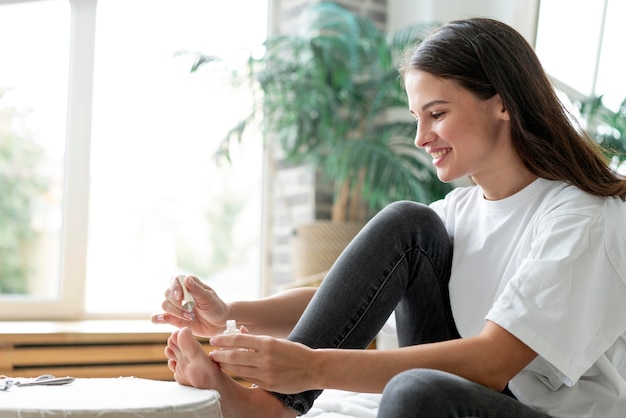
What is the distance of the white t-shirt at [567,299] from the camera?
1204 mm

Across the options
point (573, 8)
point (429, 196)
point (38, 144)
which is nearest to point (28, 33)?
point (38, 144)

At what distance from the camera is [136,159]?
3350 mm

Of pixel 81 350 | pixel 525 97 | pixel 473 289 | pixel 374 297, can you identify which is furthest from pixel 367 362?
pixel 81 350

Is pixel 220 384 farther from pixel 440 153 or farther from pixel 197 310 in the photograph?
pixel 440 153

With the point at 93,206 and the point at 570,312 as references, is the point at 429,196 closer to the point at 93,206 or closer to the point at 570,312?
the point at 93,206

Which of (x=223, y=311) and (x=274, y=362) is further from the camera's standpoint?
(x=223, y=311)

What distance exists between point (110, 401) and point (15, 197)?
2.16 m

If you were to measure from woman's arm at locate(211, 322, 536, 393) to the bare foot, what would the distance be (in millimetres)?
81

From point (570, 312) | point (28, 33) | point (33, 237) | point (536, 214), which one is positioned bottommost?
point (33, 237)

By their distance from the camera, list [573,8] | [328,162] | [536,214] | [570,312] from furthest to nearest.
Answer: [328,162], [573,8], [536,214], [570,312]

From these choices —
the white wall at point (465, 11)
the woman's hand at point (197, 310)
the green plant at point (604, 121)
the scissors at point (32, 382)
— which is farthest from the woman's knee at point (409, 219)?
the white wall at point (465, 11)

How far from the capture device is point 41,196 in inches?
127

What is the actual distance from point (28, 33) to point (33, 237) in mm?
781

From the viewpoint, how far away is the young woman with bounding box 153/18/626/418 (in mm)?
1203
